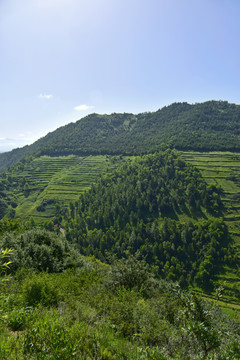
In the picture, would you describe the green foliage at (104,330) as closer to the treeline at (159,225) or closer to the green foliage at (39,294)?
the green foliage at (39,294)

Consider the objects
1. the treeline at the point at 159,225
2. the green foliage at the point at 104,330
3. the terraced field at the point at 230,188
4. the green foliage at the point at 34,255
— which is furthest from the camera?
the terraced field at the point at 230,188

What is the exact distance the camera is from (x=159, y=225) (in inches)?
Answer: 6191

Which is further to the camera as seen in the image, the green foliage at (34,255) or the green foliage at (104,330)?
the green foliage at (34,255)

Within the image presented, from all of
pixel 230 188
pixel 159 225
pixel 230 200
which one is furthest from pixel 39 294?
pixel 230 188

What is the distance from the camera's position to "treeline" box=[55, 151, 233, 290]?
127 m

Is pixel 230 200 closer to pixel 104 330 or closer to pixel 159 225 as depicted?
pixel 159 225

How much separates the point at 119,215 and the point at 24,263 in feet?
464

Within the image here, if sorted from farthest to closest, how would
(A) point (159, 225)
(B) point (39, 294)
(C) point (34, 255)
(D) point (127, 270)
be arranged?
1. (A) point (159, 225)
2. (C) point (34, 255)
3. (D) point (127, 270)
4. (B) point (39, 294)

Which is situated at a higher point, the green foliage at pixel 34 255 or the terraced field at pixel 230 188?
the green foliage at pixel 34 255

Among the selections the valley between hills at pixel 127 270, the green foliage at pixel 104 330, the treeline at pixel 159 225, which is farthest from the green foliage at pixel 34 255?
the treeline at pixel 159 225

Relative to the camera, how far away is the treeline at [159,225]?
127375mm

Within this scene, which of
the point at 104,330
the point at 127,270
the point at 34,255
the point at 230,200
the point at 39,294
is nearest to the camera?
the point at 104,330

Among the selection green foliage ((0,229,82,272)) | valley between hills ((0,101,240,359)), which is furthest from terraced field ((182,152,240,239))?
green foliage ((0,229,82,272))

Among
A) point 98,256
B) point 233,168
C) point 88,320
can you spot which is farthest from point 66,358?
point 233,168
